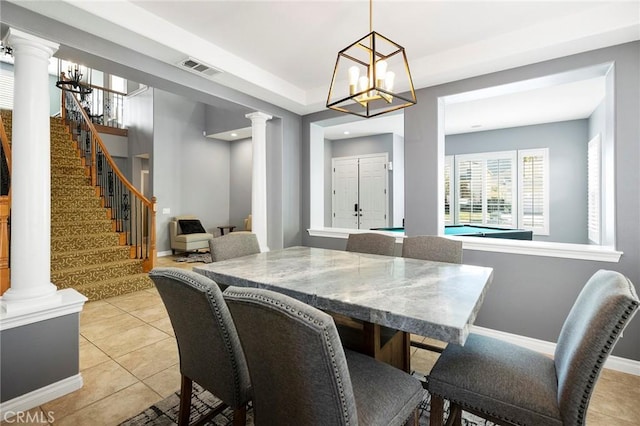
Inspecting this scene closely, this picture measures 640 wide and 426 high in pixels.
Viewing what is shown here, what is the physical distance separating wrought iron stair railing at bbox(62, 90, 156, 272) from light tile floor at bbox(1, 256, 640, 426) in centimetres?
164

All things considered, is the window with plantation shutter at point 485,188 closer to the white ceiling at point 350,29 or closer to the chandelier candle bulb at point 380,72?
the white ceiling at point 350,29

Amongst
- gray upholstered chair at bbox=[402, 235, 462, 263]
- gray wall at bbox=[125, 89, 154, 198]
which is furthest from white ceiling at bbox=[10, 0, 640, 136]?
gray wall at bbox=[125, 89, 154, 198]

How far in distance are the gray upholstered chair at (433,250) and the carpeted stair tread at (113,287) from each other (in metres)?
3.32

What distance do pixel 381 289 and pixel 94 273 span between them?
4394 millimetres

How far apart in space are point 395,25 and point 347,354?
8.34ft

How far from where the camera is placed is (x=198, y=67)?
292 centimetres

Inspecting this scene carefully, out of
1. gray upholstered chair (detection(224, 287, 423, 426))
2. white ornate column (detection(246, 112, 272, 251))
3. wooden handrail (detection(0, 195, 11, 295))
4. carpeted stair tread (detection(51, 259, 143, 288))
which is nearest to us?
gray upholstered chair (detection(224, 287, 423, 426))

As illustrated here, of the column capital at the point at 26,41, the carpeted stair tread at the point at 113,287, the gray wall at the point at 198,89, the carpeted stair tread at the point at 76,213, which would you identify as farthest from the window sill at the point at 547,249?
the carpeted stair tread at the point at 76,213

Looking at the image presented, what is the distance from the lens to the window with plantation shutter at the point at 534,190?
5.77 metres

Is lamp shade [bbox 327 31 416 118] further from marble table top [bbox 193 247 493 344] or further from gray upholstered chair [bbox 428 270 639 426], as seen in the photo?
gray upholstered chair [bbox 428 270 639 426]

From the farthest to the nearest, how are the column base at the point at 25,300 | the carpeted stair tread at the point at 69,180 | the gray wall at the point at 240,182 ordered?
the gray wall at the point at 240,182 < the carpeted stair tread at the point at 69,180 < the column base at the point at 25,300

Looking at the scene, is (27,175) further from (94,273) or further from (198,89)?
(94,273)

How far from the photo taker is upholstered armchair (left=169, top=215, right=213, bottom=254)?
6.64 meters

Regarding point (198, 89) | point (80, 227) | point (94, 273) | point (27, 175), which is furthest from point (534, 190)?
point (80, 227)
